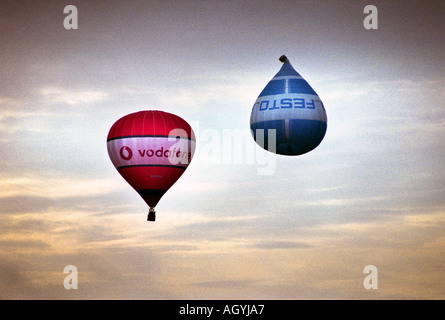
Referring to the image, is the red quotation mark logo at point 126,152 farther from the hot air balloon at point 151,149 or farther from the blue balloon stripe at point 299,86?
the blue balloon stripe at point 299,86

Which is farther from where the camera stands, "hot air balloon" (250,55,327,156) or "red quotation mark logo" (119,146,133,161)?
"red quotation mark logo" (119,146,133,161)

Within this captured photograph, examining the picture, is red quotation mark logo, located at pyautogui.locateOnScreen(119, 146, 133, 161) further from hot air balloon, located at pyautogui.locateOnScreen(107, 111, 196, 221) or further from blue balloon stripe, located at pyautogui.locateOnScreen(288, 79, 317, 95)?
blue balloon stripe, located at pyautogui.locateOnScreen(288, 79, 317, 95)

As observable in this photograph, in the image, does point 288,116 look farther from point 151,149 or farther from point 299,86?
point 151,149

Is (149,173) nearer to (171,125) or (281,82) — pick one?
(171,125)

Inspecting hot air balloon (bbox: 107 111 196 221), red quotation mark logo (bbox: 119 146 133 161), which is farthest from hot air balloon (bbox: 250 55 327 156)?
red quotation mark logo (bbox: 119 146 133 161)

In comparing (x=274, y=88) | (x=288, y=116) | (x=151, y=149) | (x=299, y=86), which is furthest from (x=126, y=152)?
(x=299, y=86)
